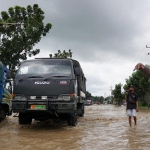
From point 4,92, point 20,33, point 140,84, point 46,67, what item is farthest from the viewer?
point 140,84

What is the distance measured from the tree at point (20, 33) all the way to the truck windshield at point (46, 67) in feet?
45.0

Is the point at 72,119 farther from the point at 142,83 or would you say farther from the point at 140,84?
the point at 140,84

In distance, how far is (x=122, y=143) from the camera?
5.81 m

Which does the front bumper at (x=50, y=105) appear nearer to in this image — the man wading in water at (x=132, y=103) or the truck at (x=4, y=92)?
the truck at (x=4, y=92)

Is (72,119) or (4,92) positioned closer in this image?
(72,119)

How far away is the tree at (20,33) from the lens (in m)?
21.7

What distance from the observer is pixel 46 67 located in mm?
8539

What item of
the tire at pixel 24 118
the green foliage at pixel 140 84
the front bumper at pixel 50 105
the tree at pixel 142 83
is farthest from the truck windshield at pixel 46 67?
the green foliage at pixel 140 84

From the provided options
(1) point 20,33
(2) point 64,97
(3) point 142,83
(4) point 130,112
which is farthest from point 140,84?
(2) point 64,97

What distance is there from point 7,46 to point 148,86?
24.7 m

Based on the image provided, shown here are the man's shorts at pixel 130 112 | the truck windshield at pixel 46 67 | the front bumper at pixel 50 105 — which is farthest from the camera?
the man's shorts at pixel 130 112

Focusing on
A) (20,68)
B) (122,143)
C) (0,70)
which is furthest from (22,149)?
(0,70)

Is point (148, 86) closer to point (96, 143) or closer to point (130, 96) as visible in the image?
point (130, 96)

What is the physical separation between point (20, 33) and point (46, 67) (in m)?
14.5
